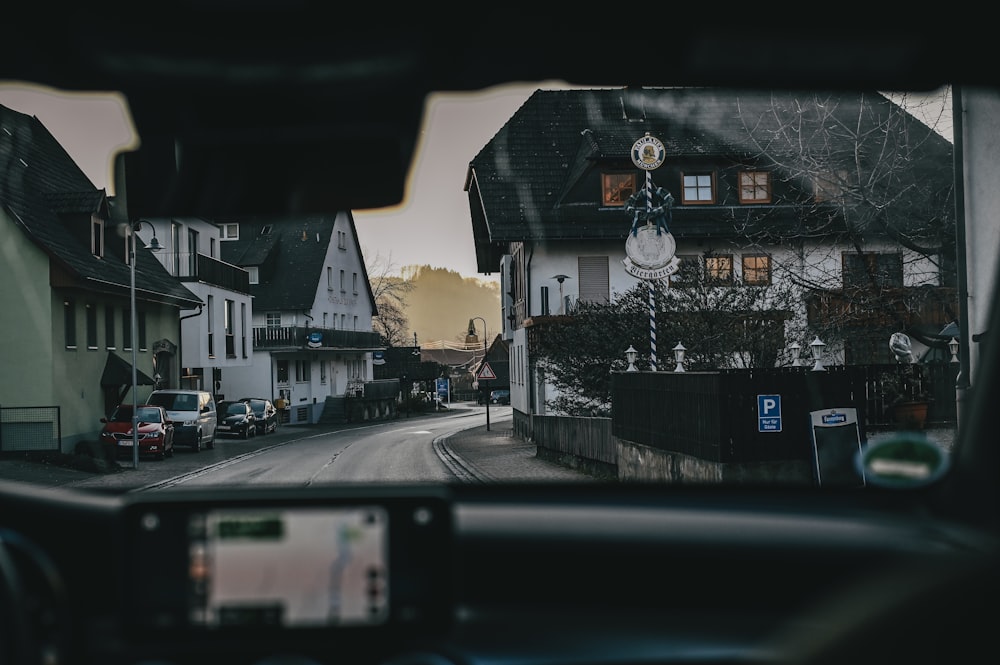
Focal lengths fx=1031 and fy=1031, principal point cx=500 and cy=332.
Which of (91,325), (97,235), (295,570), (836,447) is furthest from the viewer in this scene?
(91,325)

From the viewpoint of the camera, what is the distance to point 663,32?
58.1 inches

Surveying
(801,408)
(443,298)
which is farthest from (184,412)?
(801,408)

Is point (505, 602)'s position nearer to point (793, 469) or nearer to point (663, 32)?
point (793, 469)

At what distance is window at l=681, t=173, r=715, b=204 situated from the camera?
3.06 m

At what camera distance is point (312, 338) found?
2740mm

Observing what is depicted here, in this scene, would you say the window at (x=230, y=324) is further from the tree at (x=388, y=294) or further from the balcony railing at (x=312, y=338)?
the tree at (x=388, y=294)

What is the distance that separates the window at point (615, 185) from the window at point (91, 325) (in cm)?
148

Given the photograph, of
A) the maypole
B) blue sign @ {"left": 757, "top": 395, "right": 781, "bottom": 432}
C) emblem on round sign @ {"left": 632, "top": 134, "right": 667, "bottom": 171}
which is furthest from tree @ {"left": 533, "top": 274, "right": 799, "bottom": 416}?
emblem on round sign @ {"left": 632, "top": 134, "right": 667, "bottom": 171}

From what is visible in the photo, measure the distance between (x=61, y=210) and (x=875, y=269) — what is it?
376 cm

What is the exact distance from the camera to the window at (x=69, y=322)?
2.55m

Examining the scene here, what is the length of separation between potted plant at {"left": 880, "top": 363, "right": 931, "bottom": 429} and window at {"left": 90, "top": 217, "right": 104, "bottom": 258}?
1.73m

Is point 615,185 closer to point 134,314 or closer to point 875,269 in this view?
point 134,314

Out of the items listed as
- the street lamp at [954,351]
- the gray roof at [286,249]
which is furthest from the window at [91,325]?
the street lamp at [954,351]

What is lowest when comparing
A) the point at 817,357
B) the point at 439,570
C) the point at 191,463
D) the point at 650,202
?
the point at 439,570
